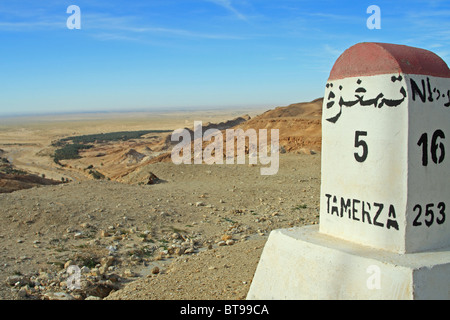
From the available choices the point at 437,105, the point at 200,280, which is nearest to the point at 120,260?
the point at 200,280

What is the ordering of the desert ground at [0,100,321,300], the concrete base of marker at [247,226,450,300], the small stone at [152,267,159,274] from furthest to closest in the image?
the small stone at [152,267,159,274] → the desert ground at [0,100,321,300] → the concrete base of marker at [247,226,450,300]

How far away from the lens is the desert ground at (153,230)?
519cm

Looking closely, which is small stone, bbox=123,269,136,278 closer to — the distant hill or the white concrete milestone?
the white concrete milestone

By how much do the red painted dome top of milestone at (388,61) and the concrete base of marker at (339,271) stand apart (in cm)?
144

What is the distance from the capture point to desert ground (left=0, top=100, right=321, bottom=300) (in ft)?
17.0

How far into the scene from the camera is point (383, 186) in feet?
11.2

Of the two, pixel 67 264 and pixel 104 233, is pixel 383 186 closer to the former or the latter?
pixel 67 264

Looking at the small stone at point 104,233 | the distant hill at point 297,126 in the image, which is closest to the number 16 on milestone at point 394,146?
the small stone at point 104,233

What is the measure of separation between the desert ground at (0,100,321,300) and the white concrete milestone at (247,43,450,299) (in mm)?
1254

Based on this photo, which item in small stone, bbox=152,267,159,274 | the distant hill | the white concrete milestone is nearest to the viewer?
the white concrete milestone

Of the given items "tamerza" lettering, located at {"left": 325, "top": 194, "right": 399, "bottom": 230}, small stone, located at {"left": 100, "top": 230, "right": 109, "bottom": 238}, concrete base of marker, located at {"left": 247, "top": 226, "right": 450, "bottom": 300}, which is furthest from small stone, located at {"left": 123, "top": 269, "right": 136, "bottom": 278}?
"tamerza" lettering, located at {"left": 325, "top": 194, "right": 399, "bottom": 230}

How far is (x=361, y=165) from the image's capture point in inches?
140

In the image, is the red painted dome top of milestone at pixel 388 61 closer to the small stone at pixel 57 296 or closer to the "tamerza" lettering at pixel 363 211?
the "tamerza" lettering at pixel 363 211

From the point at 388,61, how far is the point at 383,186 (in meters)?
0.99
